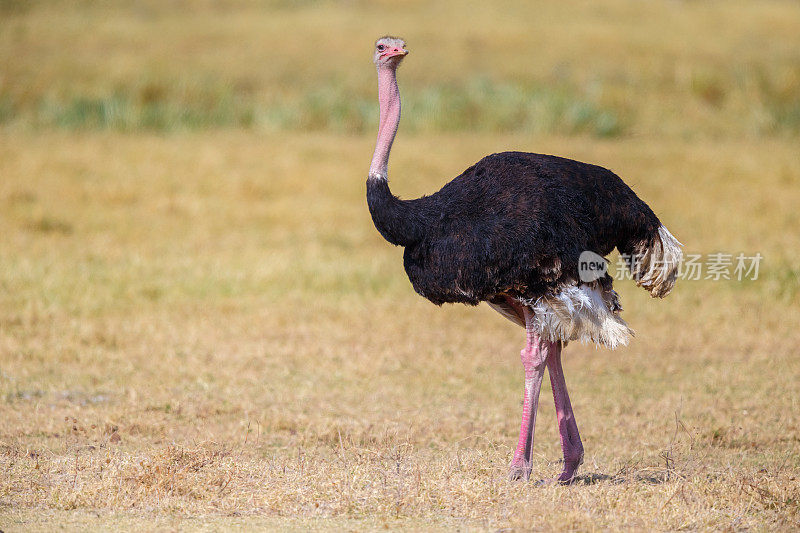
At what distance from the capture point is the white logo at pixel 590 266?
6.16 m

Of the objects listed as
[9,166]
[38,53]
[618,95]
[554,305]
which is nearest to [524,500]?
[554,305]

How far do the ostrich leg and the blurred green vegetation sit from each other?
45.4 ft

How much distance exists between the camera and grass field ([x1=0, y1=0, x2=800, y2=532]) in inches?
231

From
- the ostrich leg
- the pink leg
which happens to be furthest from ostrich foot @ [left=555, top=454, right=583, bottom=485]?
the ostrich leg

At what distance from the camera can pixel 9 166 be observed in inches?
645

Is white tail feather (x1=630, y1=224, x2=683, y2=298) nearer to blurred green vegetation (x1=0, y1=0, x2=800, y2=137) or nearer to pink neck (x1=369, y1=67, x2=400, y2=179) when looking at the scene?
pink neck (x1=369, y1=67, x2=400, y2=179)

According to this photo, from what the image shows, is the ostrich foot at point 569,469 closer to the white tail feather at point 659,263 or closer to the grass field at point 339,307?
the grass field at point 339,307

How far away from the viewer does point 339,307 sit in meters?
11.8

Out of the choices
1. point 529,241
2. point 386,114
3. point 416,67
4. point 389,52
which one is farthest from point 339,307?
point 416,67

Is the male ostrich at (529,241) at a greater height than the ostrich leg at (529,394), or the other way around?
the male ostrich at (529,241)

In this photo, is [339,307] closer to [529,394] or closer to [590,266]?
[529,394]

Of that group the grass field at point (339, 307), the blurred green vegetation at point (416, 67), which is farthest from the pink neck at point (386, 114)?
the blurred green vegetation at point (416, 67)

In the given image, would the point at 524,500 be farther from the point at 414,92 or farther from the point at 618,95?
the point at 618,95

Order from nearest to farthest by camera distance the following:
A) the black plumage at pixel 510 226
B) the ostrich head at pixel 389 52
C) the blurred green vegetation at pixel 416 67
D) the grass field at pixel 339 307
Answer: the grass field at pixel 339 307, the black plumage at pixel 510 226, the ostrich head at pixel 389 52, the blurred green vegetation at pixel 416 67
